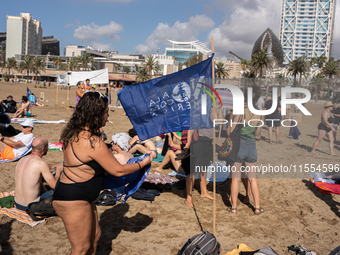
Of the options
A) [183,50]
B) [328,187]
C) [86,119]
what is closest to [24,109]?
[86,119]

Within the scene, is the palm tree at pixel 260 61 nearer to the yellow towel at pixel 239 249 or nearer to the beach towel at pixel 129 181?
the yellow towel at pixel 239 249

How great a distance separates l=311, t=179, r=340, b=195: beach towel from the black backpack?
332 cm

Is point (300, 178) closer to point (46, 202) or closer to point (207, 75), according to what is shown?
point (207, 75)

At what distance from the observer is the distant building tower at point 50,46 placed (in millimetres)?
166000

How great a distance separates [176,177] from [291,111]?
9.67ft

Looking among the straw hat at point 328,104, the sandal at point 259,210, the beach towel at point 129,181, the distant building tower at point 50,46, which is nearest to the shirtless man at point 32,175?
the beach towel at point 129,181

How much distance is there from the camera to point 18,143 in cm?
625

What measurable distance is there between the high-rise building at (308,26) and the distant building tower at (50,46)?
141653 millimetres

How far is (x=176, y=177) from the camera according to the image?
6.38 m

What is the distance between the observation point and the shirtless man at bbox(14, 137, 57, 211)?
3.82 meters

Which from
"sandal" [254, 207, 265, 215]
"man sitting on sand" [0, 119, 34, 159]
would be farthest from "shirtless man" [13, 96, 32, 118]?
"sandal" [254, 207, 265, 215]

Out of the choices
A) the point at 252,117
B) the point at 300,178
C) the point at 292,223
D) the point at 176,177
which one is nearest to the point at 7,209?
the point at 176,177

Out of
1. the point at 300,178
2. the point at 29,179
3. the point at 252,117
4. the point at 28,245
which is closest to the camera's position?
the point at 28,245

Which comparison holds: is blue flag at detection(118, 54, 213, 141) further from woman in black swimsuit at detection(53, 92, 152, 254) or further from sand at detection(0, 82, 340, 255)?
woman in black swimsuit at detection(53, 92, 152, 254)
